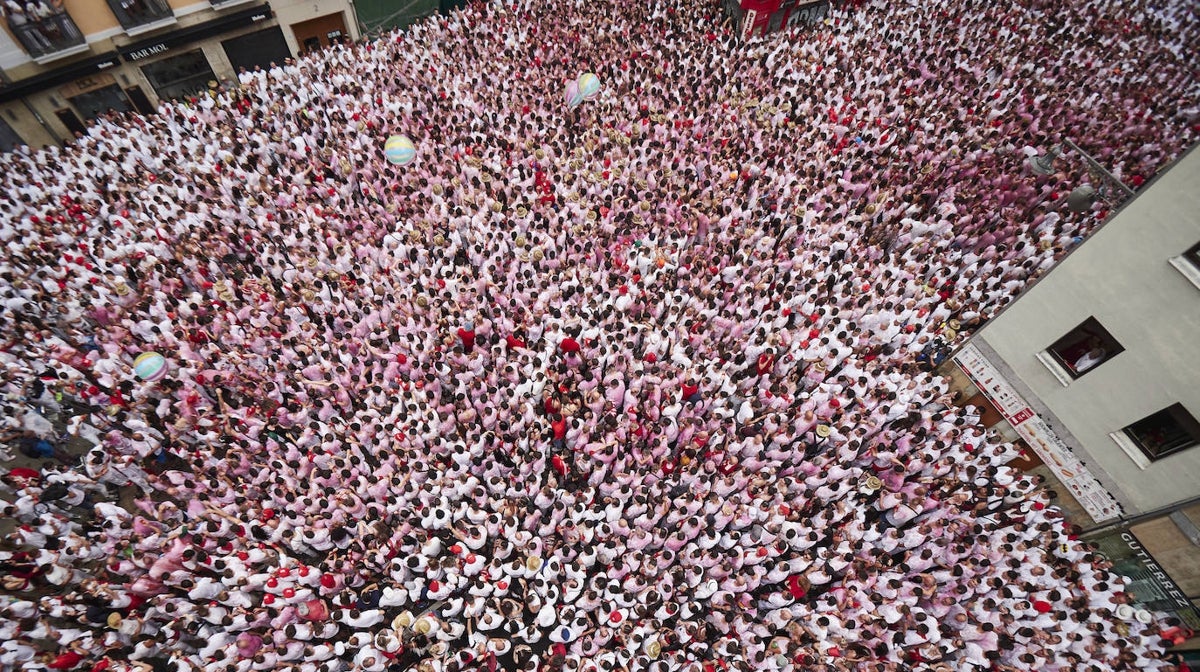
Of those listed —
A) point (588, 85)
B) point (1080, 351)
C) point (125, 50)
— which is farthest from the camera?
point (125, 50)

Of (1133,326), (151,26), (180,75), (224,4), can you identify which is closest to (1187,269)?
(1133,326)

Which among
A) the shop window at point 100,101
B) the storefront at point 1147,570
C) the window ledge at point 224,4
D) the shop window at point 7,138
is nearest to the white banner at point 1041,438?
the storefront at point 1147,570

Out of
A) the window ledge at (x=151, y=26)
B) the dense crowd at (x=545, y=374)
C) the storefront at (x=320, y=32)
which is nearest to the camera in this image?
the dense crowd at (x=545, y=374)

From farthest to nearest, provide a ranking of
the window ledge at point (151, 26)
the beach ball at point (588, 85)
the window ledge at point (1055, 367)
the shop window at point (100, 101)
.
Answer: the shop window at point (100, 101), the window ledge at point (151, 26), the beach ball at point (588, 85), the window ledge at point (1055, 367)

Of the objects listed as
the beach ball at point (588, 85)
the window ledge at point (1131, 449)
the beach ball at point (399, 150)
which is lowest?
the window ledge at point (1131, 449)

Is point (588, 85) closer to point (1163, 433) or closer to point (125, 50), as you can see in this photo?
point (125, 50)

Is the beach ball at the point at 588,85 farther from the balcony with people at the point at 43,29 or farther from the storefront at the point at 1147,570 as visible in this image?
the storefront at the point at 1147,570

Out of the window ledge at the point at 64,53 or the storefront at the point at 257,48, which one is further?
the storefront at the point at 257,48

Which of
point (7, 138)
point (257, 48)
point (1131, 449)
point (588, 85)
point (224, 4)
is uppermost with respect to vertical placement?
point (257, 48)

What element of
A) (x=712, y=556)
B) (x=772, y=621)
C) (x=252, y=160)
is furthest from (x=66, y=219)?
(x=772, y=621)
